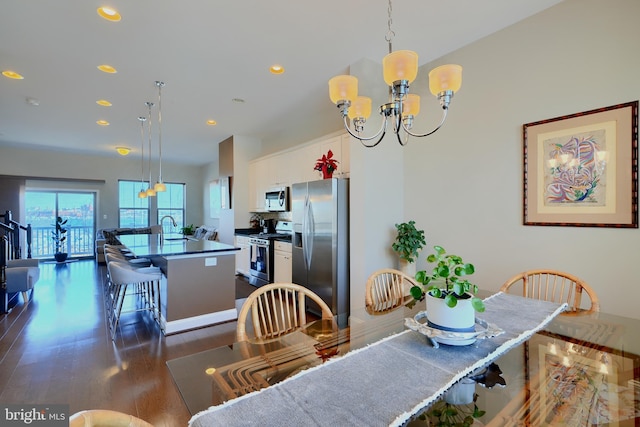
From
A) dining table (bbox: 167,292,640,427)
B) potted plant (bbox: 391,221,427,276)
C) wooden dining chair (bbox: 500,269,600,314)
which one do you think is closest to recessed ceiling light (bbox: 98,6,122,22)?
dining table (bbox: 167,292,640,427)

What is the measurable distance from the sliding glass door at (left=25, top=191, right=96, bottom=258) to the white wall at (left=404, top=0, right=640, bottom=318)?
9412 mm

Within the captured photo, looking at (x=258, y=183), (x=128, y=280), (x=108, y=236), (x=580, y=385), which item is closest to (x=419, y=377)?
(x=580, y=385)

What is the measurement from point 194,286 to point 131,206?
722 cm

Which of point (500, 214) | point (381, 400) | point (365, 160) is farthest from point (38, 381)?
point (500, 214)

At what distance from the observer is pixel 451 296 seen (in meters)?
1.15

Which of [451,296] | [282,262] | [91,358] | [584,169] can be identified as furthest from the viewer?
[282,262]

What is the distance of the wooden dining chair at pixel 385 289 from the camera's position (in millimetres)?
1893

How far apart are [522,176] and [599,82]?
84 cm

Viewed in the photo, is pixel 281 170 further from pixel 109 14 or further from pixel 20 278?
pixel 20 278

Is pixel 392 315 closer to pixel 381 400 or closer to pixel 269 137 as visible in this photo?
pixel 381 400

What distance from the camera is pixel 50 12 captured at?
7.91 ft

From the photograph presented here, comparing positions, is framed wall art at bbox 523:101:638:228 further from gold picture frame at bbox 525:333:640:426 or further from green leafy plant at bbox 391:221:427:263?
gold picture frame at bbox 525:333:640:426

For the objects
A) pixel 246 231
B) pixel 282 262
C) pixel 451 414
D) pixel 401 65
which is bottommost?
pixel 282 262

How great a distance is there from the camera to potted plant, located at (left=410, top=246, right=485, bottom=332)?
45.4 inches
